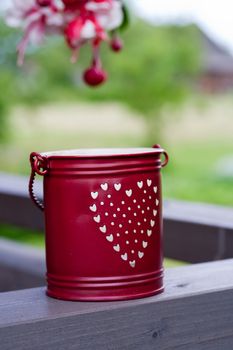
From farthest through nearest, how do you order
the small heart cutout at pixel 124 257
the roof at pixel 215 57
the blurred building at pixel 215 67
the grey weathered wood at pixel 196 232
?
the blurred building at pixel 215 67, the roof at pixel 215 57, the grey weathered wood at pixel 196 232, the small heart cutout at pixel 124 257

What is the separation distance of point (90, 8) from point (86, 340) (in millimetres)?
537

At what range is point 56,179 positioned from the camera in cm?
102

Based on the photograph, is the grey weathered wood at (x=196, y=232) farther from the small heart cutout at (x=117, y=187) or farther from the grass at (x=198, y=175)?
the grass at (x=198, y=175)

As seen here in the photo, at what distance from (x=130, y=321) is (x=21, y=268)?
4.13 ft

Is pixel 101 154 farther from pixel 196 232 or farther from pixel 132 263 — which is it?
pixel 196 232

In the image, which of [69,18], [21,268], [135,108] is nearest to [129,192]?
[69,18]

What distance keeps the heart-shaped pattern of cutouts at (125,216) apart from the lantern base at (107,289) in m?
0.03

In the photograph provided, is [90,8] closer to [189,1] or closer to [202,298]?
[202,298]

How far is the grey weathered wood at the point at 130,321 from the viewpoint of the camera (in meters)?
0.91

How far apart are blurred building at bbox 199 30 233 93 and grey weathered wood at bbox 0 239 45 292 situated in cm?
889

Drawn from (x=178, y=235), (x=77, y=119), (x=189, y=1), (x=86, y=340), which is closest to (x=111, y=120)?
(x=77, y=119)

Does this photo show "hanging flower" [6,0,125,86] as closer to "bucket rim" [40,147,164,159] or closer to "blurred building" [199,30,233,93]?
"bucket rim" [40,147,164,159]

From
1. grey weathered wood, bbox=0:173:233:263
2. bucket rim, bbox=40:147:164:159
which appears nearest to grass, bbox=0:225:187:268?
grey weathered wood, bbox=0:173:233:263

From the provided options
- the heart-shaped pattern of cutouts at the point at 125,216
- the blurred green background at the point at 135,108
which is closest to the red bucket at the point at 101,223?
the heart-shaped pattern of cutouts at the point at 125,216
